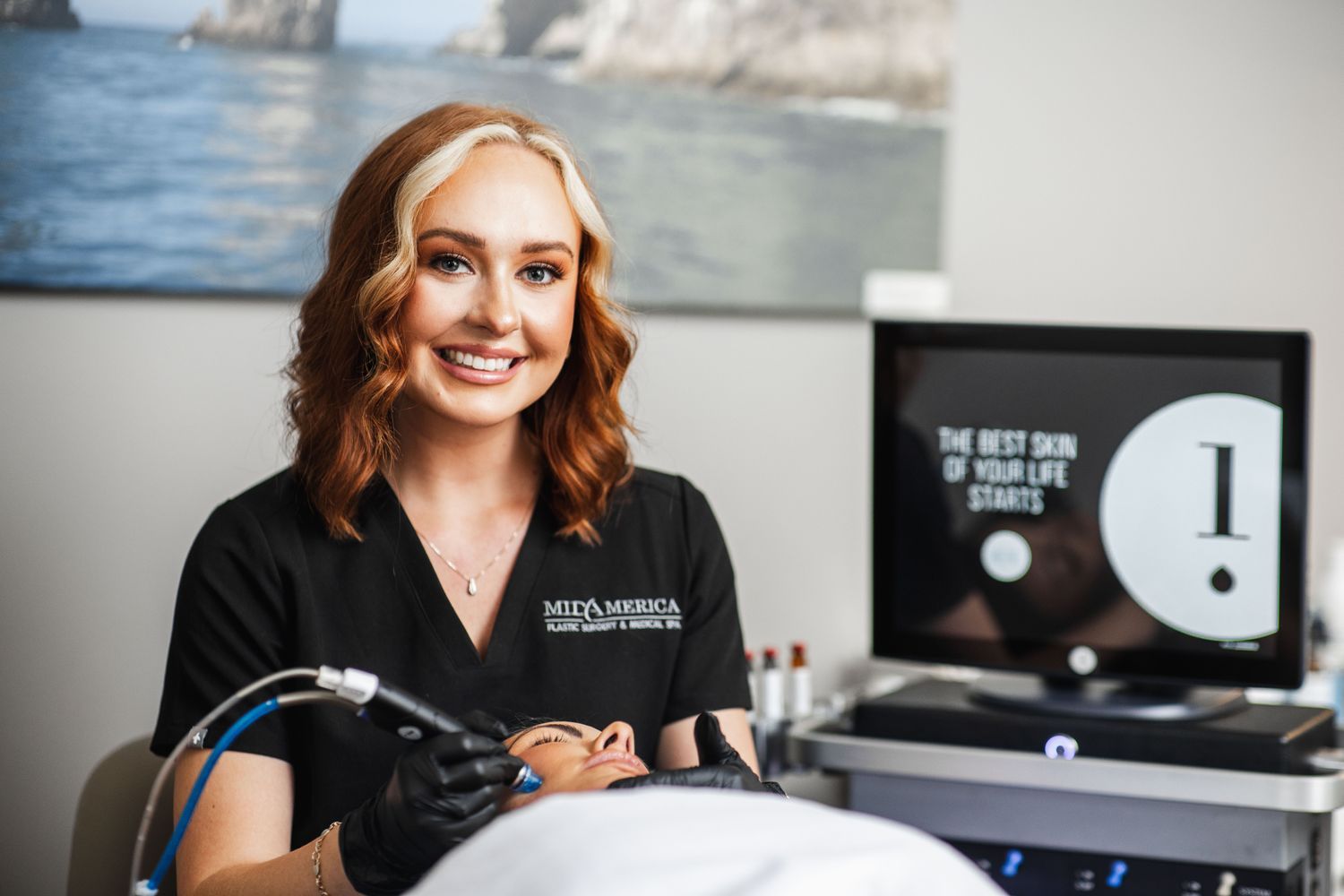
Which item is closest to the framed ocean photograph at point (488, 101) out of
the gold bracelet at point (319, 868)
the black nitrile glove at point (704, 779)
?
the gold bracelet at point (319, 868)

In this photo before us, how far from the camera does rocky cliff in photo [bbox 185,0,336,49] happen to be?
6.03ft

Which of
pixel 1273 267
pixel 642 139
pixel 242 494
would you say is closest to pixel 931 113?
pixel 642 139

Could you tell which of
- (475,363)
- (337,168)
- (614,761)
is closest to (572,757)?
(614,761)

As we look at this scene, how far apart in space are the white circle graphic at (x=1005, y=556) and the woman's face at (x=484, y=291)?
2.05 feet

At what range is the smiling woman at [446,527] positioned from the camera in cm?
149

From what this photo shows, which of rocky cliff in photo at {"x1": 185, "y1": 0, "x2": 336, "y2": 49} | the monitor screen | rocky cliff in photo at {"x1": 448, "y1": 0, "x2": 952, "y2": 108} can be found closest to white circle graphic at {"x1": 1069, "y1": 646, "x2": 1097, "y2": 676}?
the monitor screen

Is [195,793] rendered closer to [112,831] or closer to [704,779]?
[112,831]

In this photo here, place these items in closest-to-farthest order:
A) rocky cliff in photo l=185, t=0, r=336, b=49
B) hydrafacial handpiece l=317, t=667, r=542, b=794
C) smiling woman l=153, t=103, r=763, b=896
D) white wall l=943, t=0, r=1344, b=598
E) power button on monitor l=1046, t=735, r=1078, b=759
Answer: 1. hydrafacial handpiece l=317, t=667, r=542, b=794
2. smiling woman l=153, t=103, r=763, b=896
3. power button on monitor l=1046, t=735, r=1078, b=759
4. rocky cliff in photo l=185, t=0, r=336, b=49
5. white wall l=943, t=0, r=1344, b=598

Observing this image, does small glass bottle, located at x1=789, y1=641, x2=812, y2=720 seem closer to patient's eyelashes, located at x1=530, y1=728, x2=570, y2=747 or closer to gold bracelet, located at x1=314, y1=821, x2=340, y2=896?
patient's eyelashes, located at x1=530, y1=728, x2=570, y2=747

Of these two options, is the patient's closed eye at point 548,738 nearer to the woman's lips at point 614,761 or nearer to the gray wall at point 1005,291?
the woman's lips at point 614,761

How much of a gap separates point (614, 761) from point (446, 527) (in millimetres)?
441

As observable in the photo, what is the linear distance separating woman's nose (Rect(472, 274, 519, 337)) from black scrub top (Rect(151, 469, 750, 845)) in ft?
0.76

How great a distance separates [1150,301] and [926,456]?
89 centimetres

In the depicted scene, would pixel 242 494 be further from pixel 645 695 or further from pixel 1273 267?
pixel 1273 267
